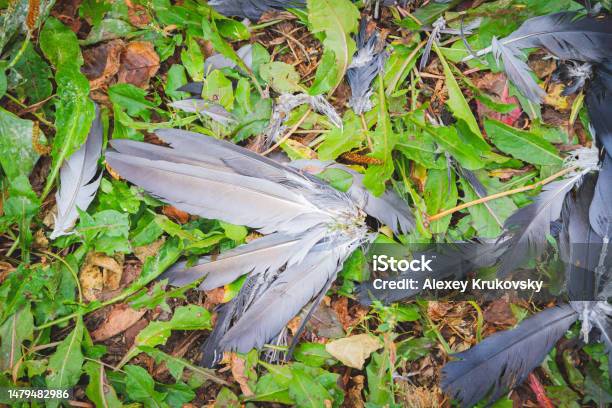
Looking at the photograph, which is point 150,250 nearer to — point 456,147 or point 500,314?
point 456,147

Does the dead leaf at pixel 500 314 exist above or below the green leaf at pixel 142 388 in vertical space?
above

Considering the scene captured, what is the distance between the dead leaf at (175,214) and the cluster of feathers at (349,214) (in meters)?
0.13

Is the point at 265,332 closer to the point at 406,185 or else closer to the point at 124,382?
the point at 124,382

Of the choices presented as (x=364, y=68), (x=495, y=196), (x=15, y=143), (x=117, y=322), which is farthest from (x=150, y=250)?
(x=495, y=196)

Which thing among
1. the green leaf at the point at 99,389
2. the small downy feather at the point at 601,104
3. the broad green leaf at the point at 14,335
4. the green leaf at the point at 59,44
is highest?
the green leaf at the point at 59,44

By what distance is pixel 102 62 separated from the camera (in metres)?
1.81

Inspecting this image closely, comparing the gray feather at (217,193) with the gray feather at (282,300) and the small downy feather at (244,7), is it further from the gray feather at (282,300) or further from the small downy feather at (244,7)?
the small downy feather at (244,7)

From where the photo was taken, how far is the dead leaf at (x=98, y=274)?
5.73ft

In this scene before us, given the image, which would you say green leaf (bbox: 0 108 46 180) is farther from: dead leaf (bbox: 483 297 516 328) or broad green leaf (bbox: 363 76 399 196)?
dead leaf (bbox: 483 297 516 328)

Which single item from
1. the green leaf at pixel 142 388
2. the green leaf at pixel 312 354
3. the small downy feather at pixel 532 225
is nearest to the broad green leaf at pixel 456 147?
the small downy feather at pixel 532 225

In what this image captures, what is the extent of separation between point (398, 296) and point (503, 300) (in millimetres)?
364

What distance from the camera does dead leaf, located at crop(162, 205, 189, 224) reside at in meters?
1.72

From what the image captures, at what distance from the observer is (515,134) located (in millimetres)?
1637

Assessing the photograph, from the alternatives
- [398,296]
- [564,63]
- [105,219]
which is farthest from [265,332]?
[564,63]
